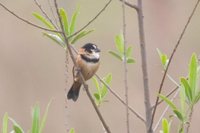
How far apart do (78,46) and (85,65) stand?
534cm

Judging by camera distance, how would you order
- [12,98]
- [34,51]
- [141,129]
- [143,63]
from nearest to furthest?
[143,63]
[141,129]
[12,98]
[34,51]

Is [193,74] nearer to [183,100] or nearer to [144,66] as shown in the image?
[183,100]

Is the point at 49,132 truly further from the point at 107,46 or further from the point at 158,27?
the point at 158,27

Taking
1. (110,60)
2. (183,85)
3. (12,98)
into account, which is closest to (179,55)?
(110,60)

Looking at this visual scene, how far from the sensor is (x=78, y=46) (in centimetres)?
820

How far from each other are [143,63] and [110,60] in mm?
6904

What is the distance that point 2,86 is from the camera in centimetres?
880

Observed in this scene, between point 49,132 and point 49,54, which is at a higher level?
point 49,54

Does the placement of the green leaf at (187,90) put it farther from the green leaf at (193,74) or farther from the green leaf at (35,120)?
the green leaf at (35,120)

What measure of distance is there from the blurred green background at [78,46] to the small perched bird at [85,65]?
4.63 m

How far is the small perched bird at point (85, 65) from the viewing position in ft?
9.16

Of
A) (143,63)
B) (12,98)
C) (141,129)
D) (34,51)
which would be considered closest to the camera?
(143,63)

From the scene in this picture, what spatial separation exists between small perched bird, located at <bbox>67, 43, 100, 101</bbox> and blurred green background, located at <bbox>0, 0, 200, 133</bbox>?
15.2 ft

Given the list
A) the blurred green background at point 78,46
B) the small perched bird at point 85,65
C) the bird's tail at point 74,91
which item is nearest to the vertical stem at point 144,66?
the small perched bird at point 85,65
